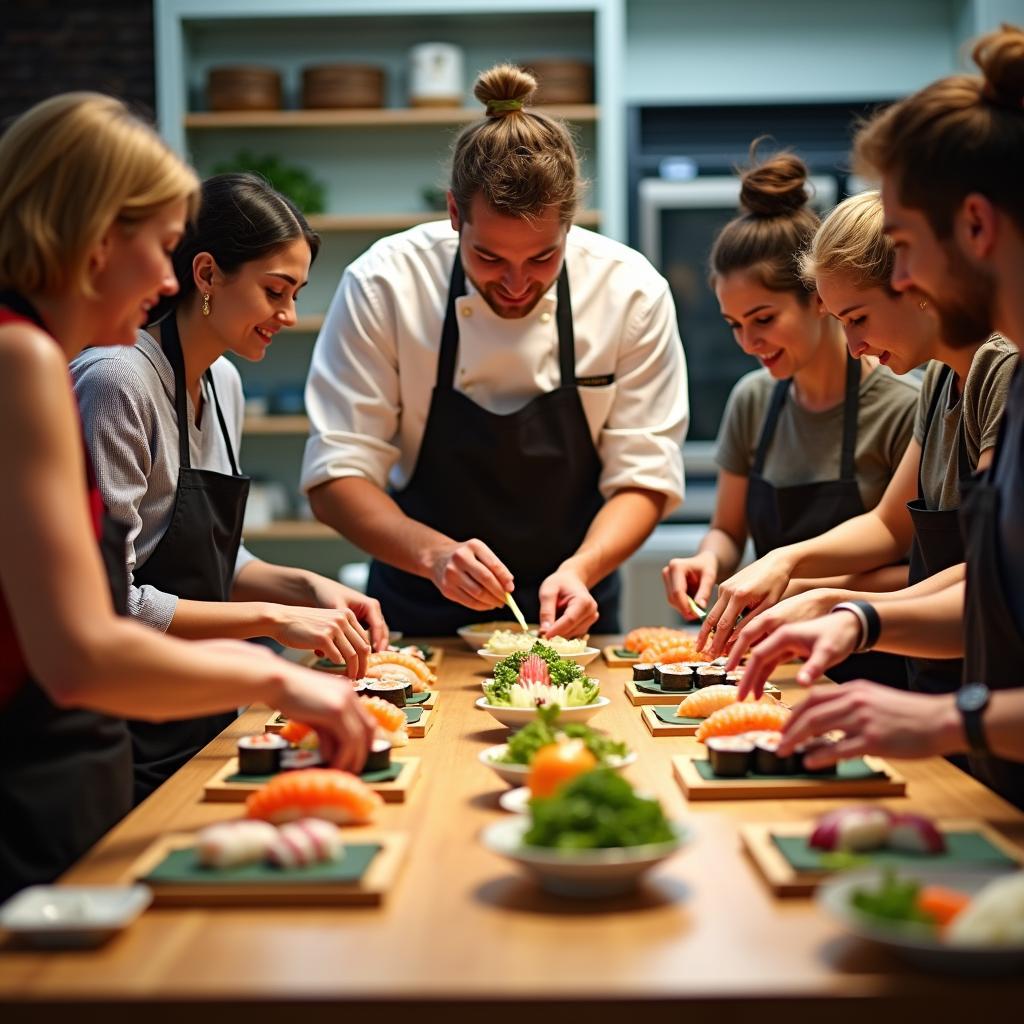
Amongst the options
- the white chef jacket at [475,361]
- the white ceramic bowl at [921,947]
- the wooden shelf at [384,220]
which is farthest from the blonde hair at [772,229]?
the wooden shelf at [384,220]

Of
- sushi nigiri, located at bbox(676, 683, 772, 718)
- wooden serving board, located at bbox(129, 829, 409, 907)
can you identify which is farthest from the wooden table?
sushi nigiri, located at bbox(676, 683, 772, 718)

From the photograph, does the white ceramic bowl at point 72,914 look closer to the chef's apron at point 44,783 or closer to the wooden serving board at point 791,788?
the chef's apron at point 44,783

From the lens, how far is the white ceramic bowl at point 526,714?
2186 mm

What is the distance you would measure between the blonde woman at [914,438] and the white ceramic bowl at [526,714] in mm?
295

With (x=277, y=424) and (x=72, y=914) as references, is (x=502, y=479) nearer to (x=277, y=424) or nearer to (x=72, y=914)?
(x=72, y=914)

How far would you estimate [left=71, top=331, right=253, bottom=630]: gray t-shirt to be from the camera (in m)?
2.44

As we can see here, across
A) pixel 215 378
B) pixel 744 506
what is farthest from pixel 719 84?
pixel 215 378

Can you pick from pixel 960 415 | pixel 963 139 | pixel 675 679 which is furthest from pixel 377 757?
pixel 960 415

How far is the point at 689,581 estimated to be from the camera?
3287mm

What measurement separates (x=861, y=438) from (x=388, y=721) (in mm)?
1620

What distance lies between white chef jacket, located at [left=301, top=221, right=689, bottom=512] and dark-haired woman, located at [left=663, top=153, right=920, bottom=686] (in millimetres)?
249

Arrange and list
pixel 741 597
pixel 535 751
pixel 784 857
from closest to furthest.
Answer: pixel 784 857 → pixel 535 751 → pixel 741 597

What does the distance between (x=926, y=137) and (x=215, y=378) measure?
1750 millimetres

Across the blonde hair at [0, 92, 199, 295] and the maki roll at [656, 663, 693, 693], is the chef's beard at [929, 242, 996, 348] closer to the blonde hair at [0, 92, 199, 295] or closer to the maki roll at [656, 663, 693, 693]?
the maki roll at [656, 663, 693, 693]
